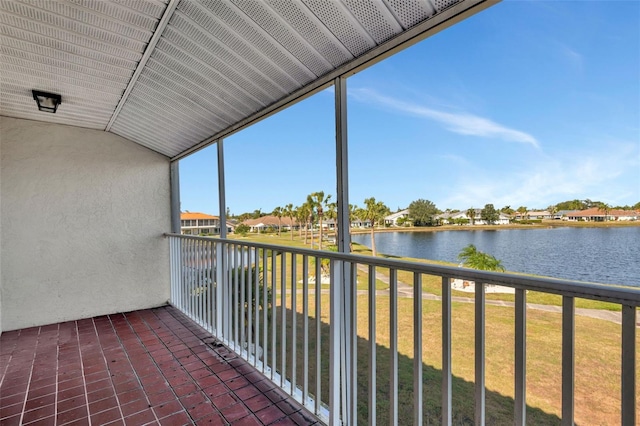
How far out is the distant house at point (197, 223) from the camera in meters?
4.17

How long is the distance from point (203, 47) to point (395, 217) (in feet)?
5.48

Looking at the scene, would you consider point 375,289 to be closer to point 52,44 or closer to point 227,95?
point 227,95

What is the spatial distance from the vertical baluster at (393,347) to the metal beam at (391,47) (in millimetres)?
1205

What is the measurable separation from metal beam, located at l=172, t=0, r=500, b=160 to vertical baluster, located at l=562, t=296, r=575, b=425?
1270mm

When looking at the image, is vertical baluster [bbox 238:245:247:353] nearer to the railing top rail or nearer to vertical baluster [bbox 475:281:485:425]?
the railing top rail

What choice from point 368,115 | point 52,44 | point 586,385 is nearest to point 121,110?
point 52,44

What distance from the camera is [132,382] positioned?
254cm

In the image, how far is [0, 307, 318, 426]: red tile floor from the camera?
6.95 feet

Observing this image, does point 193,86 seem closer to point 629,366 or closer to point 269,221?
point 269,221

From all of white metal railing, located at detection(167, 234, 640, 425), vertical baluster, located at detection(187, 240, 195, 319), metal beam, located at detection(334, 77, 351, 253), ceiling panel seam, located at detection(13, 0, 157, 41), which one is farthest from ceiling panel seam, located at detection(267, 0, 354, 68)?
vertical baluster, located at detection(187, 240, 195, 319)

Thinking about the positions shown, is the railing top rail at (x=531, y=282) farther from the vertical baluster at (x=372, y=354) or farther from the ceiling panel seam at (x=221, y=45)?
the ceiling panel seam at (x=221, y=45)

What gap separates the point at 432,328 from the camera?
204cm

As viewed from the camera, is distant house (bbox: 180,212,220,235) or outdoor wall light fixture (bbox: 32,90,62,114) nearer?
outdoor wall light fixture (bbox: 32,90,62,114)

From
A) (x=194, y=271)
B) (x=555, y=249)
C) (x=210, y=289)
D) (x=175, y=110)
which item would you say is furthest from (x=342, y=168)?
(x=194, y=271)
